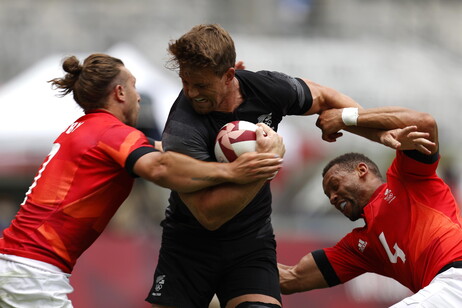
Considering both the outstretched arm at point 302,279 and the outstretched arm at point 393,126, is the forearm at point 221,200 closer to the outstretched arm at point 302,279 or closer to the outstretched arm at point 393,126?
the outstretched arm at point 393,126

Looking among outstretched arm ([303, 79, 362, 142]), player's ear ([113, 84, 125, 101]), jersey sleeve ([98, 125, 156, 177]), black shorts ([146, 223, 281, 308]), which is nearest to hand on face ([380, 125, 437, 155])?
outstretched arm ([303, 79, 362, 142])

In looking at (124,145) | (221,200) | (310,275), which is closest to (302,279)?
(310,275)

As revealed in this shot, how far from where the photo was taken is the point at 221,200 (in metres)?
5.64

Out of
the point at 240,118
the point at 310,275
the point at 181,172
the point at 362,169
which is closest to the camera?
the point at 181,172

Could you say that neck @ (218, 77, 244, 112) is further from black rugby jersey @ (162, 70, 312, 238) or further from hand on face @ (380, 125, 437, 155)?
hand on face @ (380, 125, 437, 155)

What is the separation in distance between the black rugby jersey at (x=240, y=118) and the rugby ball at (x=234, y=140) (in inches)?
4.6

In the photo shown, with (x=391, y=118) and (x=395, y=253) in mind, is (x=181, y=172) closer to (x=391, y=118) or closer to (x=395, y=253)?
(x=391, y=118)

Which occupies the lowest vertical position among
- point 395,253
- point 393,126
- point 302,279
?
point 302,279

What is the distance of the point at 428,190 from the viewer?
6410mm

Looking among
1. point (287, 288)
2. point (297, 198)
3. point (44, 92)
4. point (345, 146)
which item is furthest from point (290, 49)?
point (287, 288)

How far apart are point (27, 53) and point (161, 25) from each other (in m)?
3.07

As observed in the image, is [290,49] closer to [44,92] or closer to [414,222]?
[44,92]

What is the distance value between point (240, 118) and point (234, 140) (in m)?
0.35

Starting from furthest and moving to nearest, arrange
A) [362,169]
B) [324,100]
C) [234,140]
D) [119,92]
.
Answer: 1. [362,169]
2. [324,100]
3. [119,92]
4. [234,140]
